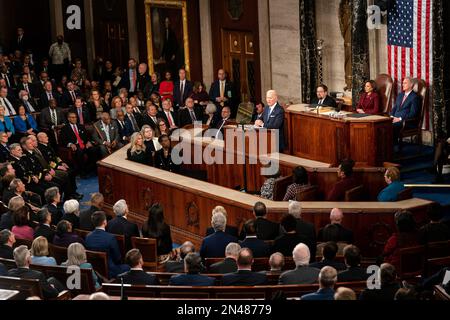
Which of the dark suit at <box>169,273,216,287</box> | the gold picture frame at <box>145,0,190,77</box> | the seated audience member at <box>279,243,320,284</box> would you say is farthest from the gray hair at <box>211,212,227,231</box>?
the gold picture frame at <box>145,0,190,77</box>

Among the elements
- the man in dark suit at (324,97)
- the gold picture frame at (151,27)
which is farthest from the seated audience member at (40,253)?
the gold picture frame at (151,27)

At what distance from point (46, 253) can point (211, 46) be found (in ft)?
35.5

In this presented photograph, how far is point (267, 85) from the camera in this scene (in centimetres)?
1831

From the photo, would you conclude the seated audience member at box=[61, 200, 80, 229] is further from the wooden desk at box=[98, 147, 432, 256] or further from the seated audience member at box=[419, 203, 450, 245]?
the seated audience member at box=[419, 203, 450, 245]

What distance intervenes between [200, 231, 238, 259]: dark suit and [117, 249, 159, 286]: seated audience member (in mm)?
1306

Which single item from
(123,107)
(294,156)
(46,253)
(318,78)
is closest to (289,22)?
(318,78)

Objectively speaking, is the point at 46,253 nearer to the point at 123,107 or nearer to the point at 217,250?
the point at 217,250

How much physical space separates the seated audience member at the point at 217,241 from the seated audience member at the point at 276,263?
46.2 inches

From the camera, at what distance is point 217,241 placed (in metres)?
9.80

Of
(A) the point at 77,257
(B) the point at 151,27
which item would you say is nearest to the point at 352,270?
(A) the point at 77,257

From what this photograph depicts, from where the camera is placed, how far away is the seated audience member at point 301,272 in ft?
27.5

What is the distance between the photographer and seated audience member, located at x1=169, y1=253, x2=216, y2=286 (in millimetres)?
8438

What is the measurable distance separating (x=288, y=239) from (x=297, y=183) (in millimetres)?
2111

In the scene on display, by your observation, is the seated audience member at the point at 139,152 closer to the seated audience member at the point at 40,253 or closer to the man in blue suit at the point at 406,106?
the man in blue suit at the point at 406,106
